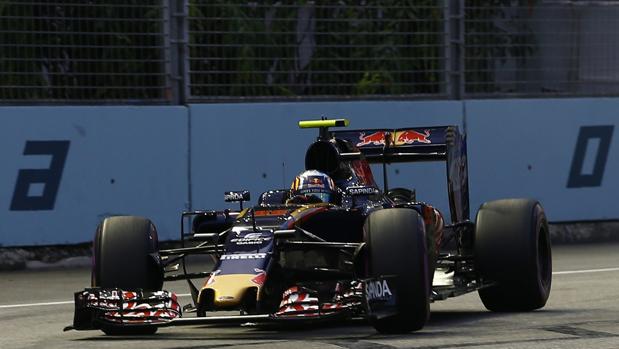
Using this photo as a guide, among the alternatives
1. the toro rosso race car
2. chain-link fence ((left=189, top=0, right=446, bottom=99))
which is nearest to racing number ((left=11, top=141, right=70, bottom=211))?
chain-link fence ((left=189, top=0, right=446, bottom=99))

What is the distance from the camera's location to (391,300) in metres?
9.28

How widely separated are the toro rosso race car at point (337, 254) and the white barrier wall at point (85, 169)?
12.9ft

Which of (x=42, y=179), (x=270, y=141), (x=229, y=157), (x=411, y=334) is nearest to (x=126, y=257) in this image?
(x=411, y=334)

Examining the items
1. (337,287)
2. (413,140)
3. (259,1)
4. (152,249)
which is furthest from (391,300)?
(259,1)

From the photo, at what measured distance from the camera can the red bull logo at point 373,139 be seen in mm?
12180

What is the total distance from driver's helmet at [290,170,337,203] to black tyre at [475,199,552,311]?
3.85ft

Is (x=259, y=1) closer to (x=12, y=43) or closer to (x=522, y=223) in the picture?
(x=12, y=43)

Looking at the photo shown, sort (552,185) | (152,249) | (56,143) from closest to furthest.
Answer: (152,249) < (56,143) < (552,185)

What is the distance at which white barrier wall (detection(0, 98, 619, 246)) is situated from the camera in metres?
15.1

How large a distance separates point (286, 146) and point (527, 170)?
9.71 ft

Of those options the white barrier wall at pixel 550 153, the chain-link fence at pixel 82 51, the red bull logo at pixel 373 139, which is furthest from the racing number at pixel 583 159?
the red bull logo at pixel 373 139

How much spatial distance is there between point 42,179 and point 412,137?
4.70m

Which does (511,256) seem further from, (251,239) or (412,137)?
(251,239)

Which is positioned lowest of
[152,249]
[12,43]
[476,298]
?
[476,298]
